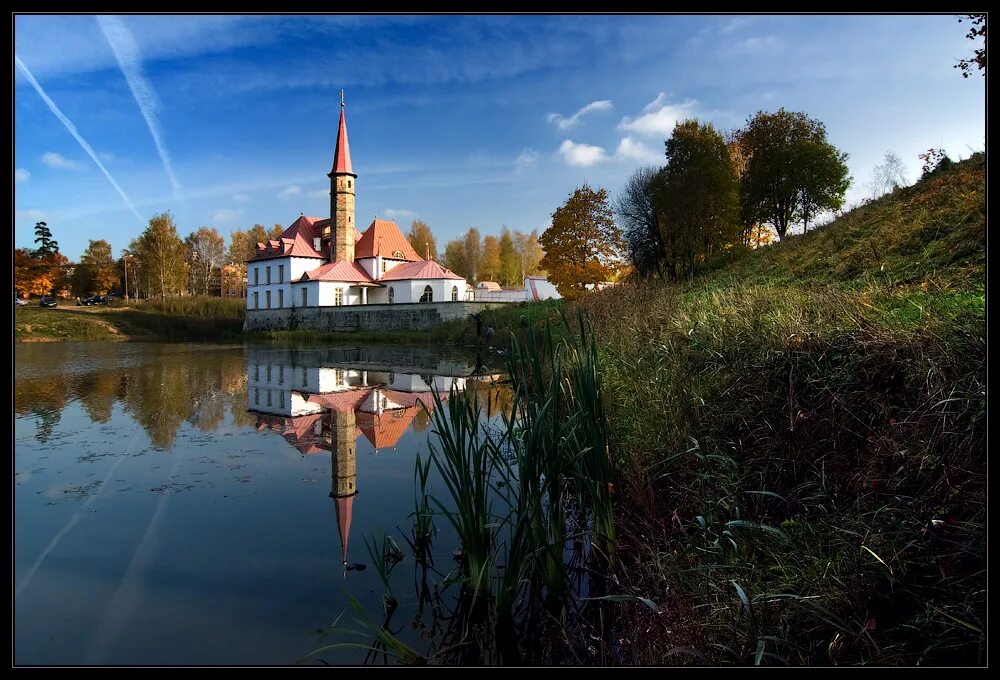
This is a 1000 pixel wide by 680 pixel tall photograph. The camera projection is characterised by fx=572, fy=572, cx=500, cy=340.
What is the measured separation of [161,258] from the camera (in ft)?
154

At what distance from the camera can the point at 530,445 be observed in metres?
3.13

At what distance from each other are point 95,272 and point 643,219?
42.1 meters

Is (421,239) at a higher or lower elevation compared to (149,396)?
higher

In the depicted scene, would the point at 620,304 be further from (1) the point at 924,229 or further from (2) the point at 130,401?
(2) the point at 130,401

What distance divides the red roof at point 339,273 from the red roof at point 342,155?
282 inches

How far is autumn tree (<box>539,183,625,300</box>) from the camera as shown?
27.5 meters

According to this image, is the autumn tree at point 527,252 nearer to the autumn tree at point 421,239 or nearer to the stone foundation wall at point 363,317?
the autumn tree at point 421,239

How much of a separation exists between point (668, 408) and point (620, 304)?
13.0 feet

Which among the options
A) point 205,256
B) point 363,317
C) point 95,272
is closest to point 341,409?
point 363,317

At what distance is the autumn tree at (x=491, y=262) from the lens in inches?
2584

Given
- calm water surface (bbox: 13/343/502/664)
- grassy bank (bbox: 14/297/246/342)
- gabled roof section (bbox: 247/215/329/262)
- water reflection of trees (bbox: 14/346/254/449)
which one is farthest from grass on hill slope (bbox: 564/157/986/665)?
gabled roof section (bbox: 247/215/329/262)

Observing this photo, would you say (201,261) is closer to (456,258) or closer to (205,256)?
(205,256)

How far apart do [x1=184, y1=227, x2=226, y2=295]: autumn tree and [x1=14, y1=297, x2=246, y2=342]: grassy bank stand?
18.0 m

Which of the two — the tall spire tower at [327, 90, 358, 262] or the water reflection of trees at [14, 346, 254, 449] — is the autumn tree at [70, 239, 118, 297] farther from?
the water reflection of trees at [14, 346, 254, 449]
